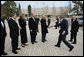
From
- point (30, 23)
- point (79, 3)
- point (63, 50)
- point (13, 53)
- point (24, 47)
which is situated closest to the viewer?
point (13, 53)

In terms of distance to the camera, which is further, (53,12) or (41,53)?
(53,12)

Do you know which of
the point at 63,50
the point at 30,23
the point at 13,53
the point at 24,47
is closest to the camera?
the point at 13,53

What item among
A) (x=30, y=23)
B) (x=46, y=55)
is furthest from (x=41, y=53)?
(x=30, y=23)

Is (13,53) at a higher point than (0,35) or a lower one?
lower

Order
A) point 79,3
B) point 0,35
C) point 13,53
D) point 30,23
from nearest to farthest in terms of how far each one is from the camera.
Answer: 1. point 0,35
2. point 13,53
3. point 30,23
4. point 79,3

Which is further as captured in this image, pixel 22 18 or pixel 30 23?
pixel 30 23

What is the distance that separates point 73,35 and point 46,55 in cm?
426

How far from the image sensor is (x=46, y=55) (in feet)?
32.1

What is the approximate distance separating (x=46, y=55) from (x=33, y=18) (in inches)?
155

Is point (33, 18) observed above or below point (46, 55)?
above

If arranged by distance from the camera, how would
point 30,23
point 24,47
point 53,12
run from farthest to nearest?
point 53,12
point 30,23
point 24,47

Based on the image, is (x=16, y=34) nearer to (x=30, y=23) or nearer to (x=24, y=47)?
(x=24, y=47)

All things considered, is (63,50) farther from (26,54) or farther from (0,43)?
(0,43)

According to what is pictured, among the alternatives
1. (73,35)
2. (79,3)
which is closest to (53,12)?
(79,3)
